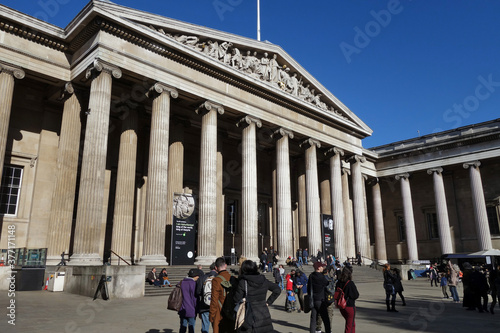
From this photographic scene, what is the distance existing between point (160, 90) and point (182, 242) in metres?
8.38

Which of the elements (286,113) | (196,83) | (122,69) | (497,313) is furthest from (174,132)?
(497,313)

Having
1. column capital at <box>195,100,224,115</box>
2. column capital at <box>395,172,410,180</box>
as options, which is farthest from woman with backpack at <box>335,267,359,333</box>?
column capital at <box>395,172,410,180</box>

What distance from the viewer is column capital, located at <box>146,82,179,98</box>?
20.8 m

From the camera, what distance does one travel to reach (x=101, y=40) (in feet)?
61.9

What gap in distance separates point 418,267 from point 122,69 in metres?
27.1

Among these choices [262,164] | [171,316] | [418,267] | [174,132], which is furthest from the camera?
[262,164]

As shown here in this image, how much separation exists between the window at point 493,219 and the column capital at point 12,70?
39342 millimetres

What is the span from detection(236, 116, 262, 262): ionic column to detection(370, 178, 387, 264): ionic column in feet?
56.5

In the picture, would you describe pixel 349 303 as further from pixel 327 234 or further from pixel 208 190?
pixel 327 234

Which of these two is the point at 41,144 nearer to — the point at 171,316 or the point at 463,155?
the point at 171,316

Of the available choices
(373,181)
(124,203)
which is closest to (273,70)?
(124,203)

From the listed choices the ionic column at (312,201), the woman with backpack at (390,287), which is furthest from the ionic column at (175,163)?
the woman with backpack at (390,287)

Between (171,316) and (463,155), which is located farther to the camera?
(463,155)

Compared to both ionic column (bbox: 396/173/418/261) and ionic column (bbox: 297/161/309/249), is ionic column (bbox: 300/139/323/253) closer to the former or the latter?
ionic column (bbox: 297/161/309/249)
